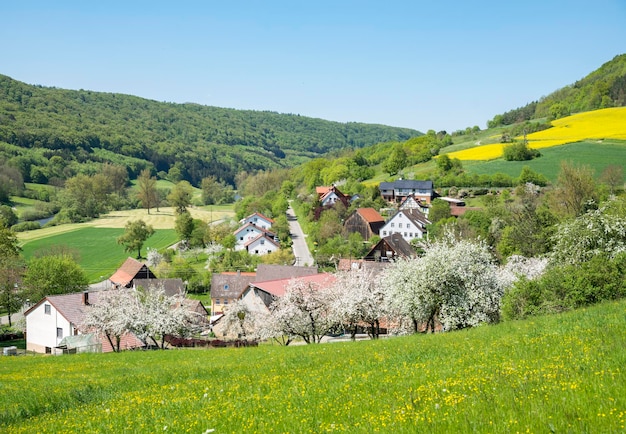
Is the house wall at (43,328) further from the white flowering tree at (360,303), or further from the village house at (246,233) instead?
the village house at (246,233)

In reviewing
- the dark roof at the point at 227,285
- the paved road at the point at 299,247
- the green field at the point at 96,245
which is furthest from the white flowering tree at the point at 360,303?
the green field at the point at 96,245

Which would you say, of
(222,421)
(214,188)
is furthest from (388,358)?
(214,188)

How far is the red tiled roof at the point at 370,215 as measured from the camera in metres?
96.2

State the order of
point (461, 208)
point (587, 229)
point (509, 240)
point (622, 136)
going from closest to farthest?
point (587, 229), point (509, 240), point (461, 208), point (622, 136)

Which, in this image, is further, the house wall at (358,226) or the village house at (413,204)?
the village house at (413,204)

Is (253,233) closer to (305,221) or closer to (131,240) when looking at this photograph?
(305,221)

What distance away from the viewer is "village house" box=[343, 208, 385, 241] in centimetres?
9469

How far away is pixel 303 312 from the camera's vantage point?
126 ft

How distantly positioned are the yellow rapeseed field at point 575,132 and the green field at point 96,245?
77397mm

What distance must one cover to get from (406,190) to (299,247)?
107 feet

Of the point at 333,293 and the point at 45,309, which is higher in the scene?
the point at 333,293

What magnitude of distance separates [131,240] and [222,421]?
330ft

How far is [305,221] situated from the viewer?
116 metres

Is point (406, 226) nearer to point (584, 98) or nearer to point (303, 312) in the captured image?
point (303, 312)
